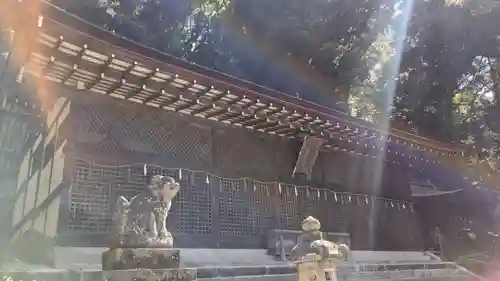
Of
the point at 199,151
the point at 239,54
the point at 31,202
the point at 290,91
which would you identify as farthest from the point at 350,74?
the point at 31,202

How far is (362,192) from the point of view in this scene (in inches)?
500

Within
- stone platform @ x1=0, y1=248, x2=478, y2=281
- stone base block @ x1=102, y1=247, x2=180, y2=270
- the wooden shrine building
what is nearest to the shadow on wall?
the wooden shrine building

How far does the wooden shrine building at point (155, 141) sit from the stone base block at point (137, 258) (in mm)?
1663

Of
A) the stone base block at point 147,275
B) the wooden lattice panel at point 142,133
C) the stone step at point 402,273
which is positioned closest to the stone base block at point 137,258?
the stone base block at point 147,275

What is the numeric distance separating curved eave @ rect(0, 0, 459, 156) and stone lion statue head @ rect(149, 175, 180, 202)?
5.70 ft

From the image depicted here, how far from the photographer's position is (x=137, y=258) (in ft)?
19.0

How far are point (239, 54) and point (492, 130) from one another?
1091 centimetres

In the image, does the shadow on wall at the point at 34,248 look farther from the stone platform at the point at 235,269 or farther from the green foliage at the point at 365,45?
the green foliage at the point at 365,45

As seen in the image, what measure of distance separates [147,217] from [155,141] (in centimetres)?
278

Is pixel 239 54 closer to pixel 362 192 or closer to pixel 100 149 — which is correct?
pixel 362 192

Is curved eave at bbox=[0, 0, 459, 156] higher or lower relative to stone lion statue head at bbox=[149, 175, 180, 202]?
higher

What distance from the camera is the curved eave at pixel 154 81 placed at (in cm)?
569

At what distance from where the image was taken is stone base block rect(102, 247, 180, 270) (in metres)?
5.75

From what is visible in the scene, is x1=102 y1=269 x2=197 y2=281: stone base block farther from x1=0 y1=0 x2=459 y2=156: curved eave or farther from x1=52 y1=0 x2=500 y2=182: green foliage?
x1=52 y1=0 x2=500 y2=182: green foliage
